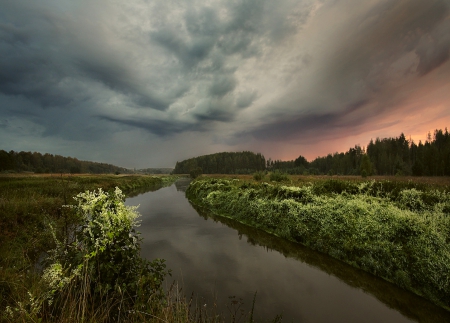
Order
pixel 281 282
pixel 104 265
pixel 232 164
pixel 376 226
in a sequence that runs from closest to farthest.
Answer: pixel 104 265, pixel 281 282, pixel 376 226, pixel 232 164

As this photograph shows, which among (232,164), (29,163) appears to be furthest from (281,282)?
(232,164)

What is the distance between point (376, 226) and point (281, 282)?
17.6ft

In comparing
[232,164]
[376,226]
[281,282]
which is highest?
[232,164]

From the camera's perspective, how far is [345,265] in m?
9.24

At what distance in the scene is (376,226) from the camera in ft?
31.0

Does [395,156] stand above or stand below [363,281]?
above

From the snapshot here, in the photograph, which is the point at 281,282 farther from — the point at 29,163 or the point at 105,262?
the point at 29,163

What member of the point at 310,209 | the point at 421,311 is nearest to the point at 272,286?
the point at 421,311

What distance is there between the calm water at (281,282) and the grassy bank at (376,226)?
22.9 inches

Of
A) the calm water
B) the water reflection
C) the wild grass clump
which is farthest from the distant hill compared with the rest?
the wild grass clump

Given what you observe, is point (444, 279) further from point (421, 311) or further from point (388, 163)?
point (388, 163)

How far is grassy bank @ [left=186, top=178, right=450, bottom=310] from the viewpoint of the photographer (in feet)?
24.1

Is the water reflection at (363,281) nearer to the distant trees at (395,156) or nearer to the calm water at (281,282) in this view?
the calm water at (281,282)

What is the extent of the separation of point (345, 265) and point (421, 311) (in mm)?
2951
